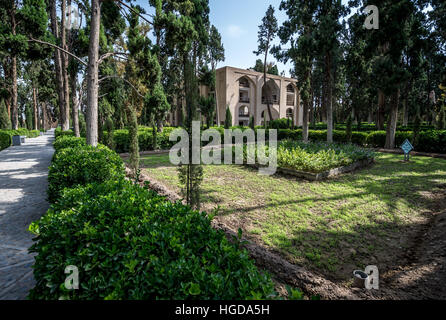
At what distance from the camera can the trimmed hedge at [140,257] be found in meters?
1.36

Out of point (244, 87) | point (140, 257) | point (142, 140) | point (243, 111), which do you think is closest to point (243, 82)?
point (244, 87)

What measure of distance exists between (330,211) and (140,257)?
16.6 feet

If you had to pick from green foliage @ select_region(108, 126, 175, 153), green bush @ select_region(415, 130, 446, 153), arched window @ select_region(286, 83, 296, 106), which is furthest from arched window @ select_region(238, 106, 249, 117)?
green bush @ select_region(415, 130, 446, 153)

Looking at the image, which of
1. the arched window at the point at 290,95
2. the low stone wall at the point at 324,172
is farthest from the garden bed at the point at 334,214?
the arched window at the point at 290,95

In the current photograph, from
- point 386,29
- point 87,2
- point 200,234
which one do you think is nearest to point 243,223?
point 200,234

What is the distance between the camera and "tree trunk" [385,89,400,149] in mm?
14789

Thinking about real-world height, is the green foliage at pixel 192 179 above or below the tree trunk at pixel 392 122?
below

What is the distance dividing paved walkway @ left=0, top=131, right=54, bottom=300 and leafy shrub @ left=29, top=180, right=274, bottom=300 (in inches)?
50.8

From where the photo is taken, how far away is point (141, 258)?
63.2 inches

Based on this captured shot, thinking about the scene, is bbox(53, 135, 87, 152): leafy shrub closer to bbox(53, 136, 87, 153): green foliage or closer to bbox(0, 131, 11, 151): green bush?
bbox(53, 136, 87, 153): green foliage

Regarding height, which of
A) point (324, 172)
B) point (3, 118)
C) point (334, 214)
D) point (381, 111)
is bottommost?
point (334, 214)

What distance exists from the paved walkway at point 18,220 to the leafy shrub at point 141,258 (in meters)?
1.29

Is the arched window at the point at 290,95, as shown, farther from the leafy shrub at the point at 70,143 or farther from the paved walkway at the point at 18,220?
the paved walkway at the point at 18,220

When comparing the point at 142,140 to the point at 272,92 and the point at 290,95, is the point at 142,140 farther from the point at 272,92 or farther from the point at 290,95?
the point at 290,95
